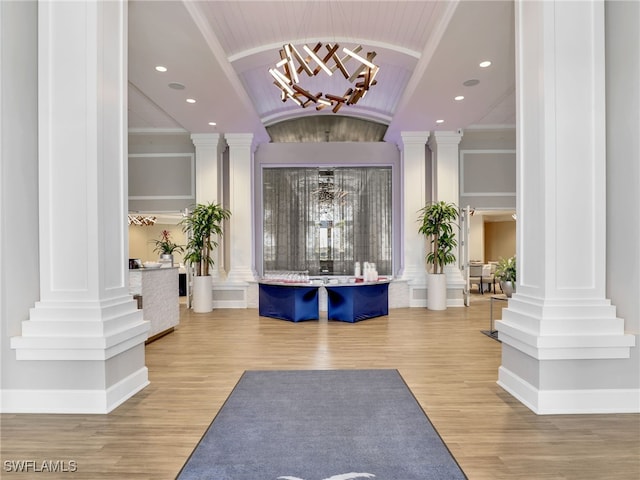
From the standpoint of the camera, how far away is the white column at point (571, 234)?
8.93ft

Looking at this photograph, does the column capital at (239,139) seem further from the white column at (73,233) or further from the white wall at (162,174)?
the white column at (73,233)

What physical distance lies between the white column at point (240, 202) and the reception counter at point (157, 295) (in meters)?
2.45

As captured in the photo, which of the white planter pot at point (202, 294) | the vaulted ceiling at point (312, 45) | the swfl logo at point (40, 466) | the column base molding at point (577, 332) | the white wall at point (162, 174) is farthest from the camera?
the white wall at point (162, 174)

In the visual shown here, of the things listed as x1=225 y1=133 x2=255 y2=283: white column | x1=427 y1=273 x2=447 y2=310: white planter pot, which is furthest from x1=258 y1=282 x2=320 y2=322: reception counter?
x1=427 y1=273 x2=447 y2=310: white planter pot

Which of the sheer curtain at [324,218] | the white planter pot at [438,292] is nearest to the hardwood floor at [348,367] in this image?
the white planter pot at [438,292]

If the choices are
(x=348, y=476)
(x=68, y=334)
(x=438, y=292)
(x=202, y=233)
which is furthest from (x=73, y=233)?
(x=438, y=292)

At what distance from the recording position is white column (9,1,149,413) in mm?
2756

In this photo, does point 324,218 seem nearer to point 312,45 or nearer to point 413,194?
point 413,194

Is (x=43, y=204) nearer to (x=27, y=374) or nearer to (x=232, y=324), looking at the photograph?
(x=27, y=374)

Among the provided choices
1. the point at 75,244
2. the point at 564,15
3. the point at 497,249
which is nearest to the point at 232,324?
the point at 75,244

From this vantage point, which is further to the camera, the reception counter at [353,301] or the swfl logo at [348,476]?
the reception counter at [353,301]

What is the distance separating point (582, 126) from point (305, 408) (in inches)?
119

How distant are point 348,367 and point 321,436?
1.46 meters

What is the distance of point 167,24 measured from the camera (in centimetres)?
415
